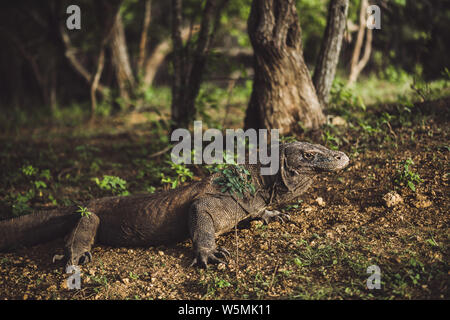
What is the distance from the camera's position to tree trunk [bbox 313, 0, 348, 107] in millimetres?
5473

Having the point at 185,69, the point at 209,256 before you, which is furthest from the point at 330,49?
the point at 209,256

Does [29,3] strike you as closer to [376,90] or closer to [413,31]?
[376,90]

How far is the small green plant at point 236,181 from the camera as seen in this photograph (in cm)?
380

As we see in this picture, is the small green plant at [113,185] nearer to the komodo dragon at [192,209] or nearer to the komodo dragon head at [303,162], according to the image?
the komodo dragon at [192,209]

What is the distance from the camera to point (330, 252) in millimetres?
3445

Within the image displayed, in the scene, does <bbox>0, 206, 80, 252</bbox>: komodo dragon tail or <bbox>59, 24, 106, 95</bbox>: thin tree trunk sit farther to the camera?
<bbox>59, 24, 106, 95</bbox>: thin tree trunk

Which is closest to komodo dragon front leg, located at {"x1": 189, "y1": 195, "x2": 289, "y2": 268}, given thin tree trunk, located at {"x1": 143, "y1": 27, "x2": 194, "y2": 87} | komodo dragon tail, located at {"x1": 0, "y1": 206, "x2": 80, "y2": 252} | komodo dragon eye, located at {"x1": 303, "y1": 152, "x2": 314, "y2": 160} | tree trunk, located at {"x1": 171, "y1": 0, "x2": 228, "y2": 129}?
komodo dragon eye, located at {"x1": 303, "y1": 152, "x2": 314, "y2": 160}

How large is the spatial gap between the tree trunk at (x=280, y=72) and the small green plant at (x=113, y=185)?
2.02 metres

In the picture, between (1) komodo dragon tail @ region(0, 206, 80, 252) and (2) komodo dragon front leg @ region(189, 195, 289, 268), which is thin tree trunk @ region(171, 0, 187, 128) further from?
(2) komodo dragon front leg @ region(189, 195, 289, 268)

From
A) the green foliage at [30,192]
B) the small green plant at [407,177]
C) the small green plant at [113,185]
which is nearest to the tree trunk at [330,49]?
the small green plant at [407,177]

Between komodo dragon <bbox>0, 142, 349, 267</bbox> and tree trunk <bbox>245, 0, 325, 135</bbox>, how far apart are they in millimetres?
1535

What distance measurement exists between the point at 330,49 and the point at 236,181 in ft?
9.24

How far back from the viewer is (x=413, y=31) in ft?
34.2

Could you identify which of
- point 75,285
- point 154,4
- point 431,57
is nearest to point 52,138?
point 75,285
